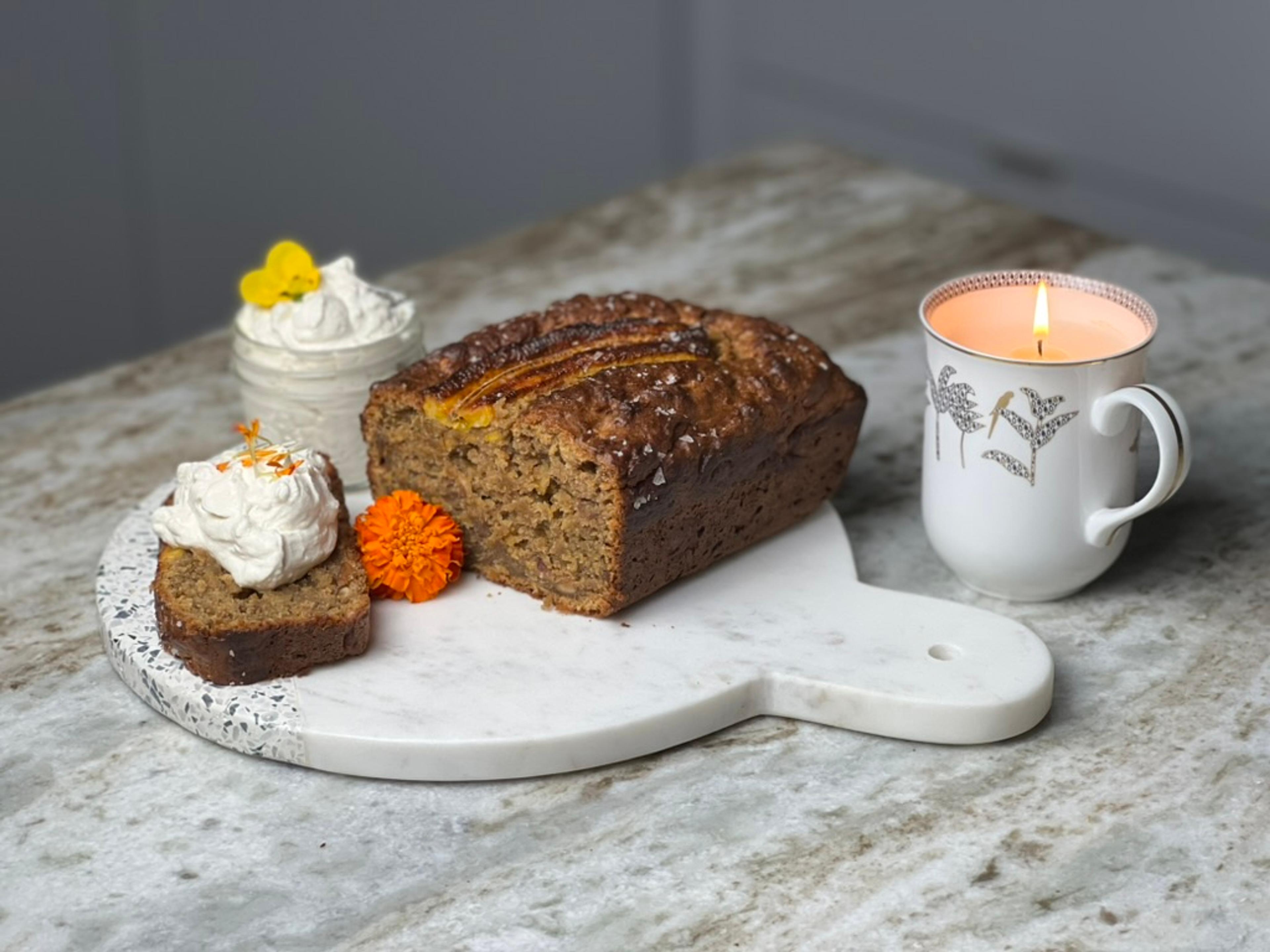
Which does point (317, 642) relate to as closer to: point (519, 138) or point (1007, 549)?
point (1007, 549)

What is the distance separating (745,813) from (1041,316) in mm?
842

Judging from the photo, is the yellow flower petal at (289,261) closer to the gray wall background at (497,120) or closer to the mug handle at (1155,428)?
the mug handle at (1155,428)

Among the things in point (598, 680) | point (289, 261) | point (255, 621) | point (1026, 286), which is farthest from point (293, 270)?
point (1026, 286)

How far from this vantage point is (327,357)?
2.54m

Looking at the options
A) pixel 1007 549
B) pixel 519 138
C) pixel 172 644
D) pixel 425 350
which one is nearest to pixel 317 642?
pixel 172 644

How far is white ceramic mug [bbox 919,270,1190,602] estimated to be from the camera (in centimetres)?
215

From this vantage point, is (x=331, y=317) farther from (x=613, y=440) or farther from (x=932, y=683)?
(x=932, y=683)

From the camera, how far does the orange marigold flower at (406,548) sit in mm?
2285

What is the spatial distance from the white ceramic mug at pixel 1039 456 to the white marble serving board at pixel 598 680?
0.14 metres

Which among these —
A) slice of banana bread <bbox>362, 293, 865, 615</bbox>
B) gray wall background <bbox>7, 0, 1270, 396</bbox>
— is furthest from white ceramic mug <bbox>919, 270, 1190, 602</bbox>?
gray wall background <bbox>7, 0, 1270, 396</bbox>

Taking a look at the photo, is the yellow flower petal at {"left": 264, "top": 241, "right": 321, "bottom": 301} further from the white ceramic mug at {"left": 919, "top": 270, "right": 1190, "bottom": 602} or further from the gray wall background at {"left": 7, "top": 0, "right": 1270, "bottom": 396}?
the gray wall background at {"left": 7, "top": 0, "right": 1270, "bottom": 396}

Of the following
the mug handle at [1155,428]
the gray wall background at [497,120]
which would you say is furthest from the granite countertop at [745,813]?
the gray wall background at [497,120]

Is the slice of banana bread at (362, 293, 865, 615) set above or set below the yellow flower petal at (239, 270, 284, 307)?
below

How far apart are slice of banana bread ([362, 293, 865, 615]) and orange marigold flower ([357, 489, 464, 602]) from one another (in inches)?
2.4
